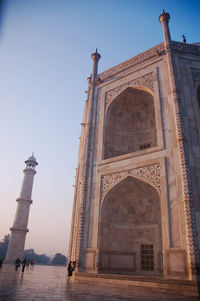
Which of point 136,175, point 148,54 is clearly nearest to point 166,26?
point 148,54

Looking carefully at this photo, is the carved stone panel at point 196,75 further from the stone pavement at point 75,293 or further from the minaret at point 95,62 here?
the stone pavement at point 75,293

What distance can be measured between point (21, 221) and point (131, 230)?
16.7 metres

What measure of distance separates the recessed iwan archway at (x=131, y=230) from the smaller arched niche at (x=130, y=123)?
279 cm

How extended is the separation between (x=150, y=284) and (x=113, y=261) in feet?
11.3

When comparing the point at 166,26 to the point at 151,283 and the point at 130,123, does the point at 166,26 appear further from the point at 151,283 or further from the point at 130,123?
the point at 151,283

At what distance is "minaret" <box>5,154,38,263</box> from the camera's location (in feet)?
77.6

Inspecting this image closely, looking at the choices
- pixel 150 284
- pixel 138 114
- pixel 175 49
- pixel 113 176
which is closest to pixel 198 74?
pixel 175 49

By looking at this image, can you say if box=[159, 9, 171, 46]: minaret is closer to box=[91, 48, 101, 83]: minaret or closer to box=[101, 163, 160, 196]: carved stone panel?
box=[91, 48, 101, 83]: minaret

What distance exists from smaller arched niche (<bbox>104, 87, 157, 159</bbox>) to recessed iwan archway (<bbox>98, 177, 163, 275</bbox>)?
9.16 ft

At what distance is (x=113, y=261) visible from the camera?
427 inches

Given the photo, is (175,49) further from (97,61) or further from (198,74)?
(97,61)

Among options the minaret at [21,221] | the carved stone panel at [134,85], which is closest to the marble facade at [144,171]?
the carved stone panel at [134,85]

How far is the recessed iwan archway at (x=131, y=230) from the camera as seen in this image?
1084 cm

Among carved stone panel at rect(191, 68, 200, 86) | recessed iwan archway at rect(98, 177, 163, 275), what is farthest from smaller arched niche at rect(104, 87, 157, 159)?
recessed iwan archway at rect(98, 177, 163, 275)
